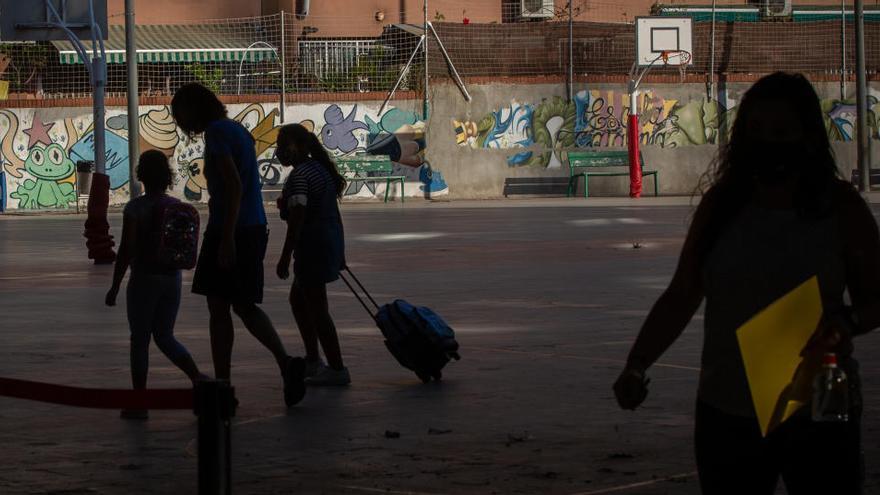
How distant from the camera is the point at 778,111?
4172mm

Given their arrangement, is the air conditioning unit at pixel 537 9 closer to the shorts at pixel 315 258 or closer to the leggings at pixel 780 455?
the shorts at pixel 315 258

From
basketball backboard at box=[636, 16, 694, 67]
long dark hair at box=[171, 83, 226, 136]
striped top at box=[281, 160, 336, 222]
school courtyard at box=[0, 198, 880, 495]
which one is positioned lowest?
school courtyard at box=[0, 198, 880, 495]

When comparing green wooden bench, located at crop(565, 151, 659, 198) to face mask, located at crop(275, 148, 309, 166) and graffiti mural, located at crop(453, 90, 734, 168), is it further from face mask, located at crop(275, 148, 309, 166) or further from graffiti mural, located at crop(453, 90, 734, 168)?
face mask, located at crop(275, 148, 309, 166)

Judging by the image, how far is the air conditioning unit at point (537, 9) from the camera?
4641 cm

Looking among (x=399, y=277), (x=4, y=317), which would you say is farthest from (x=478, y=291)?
(x=4, y=317)

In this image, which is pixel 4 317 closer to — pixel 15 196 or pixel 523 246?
pixel 523 246

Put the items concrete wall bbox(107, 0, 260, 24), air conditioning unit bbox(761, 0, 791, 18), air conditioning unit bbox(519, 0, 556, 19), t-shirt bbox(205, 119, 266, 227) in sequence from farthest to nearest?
air conditioning unit bbox(761, 0, 791, 18) < air conditioning unit bbox(519, 0, 556, 19) < concrete wall bbox(107, 0, 260, 24) < t-shirt bbox(205, 119, 266, 227)

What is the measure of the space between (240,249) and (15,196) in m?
29.2

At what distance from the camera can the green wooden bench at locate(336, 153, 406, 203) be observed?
38125mm

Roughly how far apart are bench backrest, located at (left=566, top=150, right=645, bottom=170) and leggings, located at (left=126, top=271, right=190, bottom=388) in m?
30.9

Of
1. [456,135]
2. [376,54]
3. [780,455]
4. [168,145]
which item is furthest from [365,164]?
[780,455]

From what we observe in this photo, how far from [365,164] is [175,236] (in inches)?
1158

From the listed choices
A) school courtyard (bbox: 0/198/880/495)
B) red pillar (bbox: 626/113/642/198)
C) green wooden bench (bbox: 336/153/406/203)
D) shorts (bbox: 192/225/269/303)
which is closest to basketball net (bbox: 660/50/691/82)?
red pillar (bbox: 626/113/642/198)

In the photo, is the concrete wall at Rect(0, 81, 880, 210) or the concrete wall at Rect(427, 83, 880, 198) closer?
the concrete wall at Rect(0, 81, 880, 210)
